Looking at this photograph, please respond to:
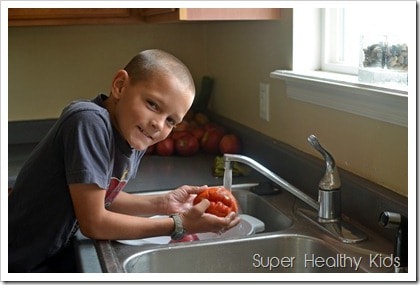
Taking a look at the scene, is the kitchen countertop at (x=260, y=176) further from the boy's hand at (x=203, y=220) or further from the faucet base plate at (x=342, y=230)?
the boy's hand at (x=203, y=220)

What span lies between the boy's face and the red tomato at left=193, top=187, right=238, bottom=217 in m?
0.19

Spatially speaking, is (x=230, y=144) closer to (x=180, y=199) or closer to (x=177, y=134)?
(x=177, y=134)

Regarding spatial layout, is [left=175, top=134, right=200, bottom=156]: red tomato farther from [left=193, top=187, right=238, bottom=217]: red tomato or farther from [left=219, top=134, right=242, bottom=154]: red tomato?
[left=193, top=187, right=238, bottom=217]: red tomato

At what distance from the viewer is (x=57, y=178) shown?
1.18 m

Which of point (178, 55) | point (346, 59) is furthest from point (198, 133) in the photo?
point (346, 59)

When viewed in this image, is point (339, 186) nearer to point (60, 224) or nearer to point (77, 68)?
point (60, 224)

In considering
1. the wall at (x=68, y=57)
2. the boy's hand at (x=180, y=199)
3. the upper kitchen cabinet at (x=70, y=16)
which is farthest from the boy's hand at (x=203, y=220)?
the wall at (x=68, y=57)

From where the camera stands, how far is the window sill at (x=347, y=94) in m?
1.13

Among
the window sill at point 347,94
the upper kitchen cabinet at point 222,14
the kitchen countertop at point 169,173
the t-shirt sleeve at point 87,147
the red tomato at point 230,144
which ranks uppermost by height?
the upper kitchen cabinet at point 222,14

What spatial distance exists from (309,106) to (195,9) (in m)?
0.42

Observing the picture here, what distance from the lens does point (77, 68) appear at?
224 centimetres

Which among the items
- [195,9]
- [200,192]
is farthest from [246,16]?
[200,192]

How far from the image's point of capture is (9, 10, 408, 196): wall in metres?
1.66

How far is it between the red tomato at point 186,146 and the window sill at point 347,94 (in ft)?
1.51
